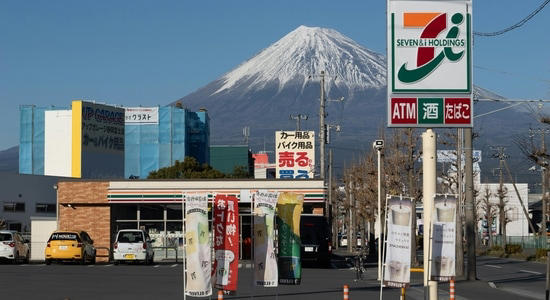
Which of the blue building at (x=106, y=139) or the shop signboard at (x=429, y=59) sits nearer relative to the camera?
the shop signboard at (x=429, y=59)

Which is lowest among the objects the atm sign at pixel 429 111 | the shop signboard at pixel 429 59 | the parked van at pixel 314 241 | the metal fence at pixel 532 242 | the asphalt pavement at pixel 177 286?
the metal fence at pixel 532 242

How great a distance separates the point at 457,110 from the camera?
680 inches

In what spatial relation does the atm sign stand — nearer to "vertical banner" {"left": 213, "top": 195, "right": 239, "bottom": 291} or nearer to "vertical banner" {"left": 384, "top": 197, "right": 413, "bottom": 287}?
"vertical banner" {"left": 384, "top": 197, "right": 413, "bottom": 287}

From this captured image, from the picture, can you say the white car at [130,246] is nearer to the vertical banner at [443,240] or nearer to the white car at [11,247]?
the white car at [11,247]

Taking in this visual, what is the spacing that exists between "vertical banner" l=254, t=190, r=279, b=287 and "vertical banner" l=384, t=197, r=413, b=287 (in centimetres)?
331

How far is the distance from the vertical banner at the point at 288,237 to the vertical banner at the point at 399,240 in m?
3.59

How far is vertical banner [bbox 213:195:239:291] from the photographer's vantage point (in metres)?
19.5

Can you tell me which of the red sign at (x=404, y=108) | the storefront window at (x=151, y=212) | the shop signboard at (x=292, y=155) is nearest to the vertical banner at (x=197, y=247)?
the red sign at (x=404, y=108)

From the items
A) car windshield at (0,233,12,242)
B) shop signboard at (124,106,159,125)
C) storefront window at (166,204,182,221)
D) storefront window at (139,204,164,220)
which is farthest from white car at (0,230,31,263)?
shop signboard at (124,106,159,125)

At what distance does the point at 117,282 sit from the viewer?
30750mm

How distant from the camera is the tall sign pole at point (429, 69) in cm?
1700

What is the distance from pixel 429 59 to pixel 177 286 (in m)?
14.1

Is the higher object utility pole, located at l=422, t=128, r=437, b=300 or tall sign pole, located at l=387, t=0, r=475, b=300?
tall sign pole, located at l=387, t=0, r=475, b=300

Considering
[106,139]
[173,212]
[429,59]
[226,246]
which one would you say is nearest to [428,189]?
[429,59]
